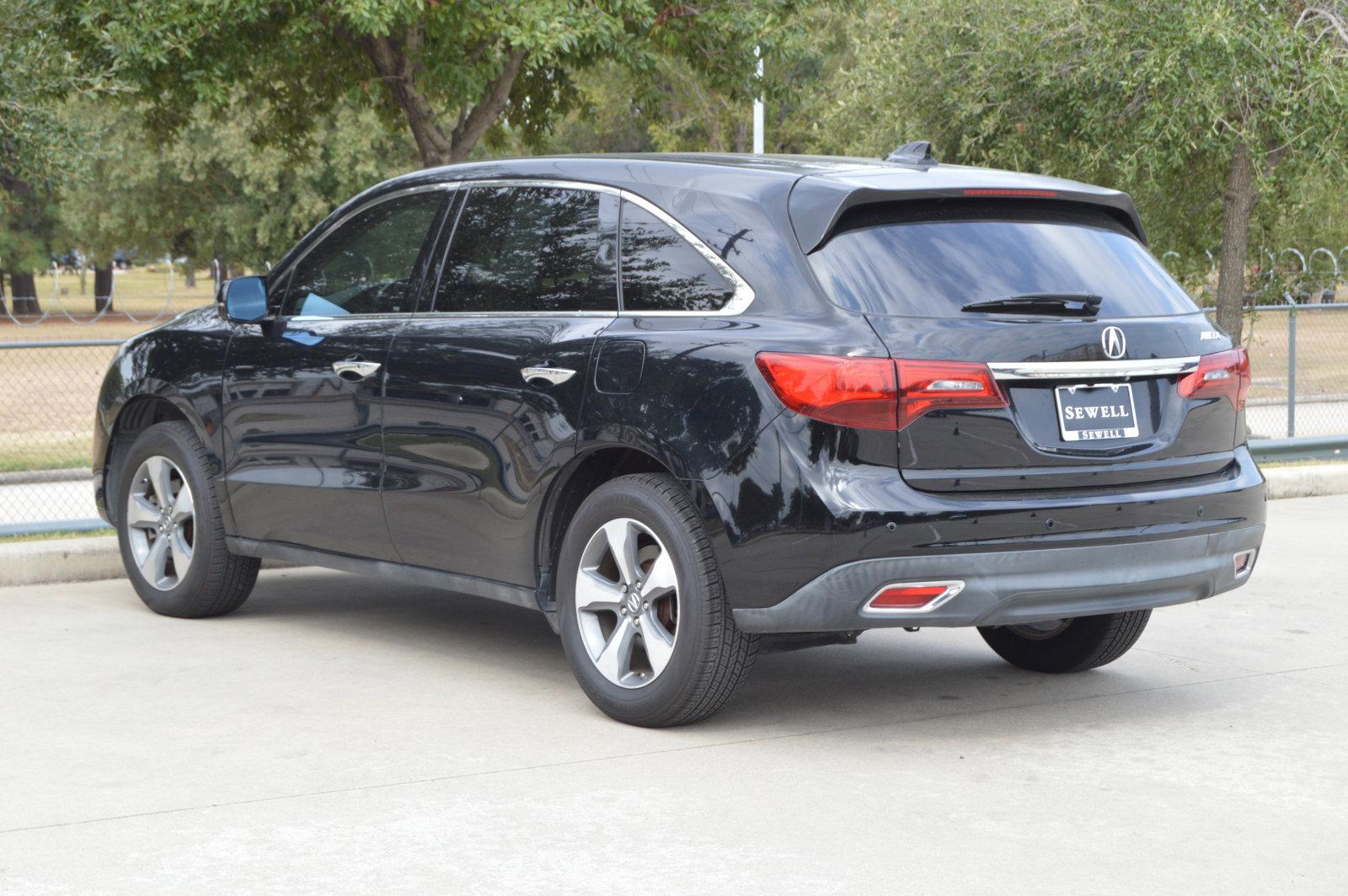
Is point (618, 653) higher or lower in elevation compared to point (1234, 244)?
lower

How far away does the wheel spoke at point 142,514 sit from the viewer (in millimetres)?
8055

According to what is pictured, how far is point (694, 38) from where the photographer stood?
16.2 meters

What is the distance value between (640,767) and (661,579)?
61 centimetres

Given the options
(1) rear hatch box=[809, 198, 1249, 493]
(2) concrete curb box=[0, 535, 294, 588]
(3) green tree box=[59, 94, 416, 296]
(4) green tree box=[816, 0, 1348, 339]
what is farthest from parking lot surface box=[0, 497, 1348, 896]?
(3) green tree box=[59, 94, 416, 296]

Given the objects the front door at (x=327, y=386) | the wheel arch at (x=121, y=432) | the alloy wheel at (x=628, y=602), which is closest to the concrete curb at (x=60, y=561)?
the wheel arch at (x=121, y=432)

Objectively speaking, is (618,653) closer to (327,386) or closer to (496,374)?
(496,374)

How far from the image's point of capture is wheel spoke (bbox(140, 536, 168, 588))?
7996mm

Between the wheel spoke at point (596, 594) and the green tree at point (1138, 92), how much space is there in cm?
982

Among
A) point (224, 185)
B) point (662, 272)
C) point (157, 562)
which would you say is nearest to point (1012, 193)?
point (662, 272)

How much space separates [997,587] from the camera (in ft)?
17.8

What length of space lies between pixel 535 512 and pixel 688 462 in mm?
Answer: 792

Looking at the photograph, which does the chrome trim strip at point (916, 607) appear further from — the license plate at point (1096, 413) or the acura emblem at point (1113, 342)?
the acura emblem at point (1113, 342)

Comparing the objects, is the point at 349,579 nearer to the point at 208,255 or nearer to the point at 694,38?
the point at 694,38

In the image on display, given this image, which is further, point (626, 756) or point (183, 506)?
point (183, 506)
